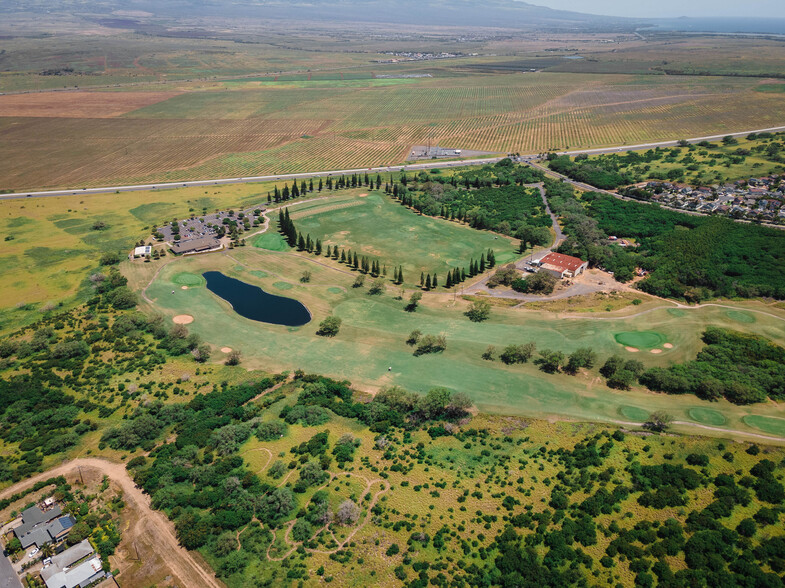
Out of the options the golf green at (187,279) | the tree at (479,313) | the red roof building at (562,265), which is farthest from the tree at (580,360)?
the golf green at (187,279)

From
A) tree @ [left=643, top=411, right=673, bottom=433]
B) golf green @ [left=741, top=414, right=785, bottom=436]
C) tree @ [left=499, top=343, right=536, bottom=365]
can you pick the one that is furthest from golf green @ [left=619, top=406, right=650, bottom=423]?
tree @ [left=499, top=343, right=536, bottom=365]

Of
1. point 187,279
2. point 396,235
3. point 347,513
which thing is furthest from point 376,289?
point 347,513

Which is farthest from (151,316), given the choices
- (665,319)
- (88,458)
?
(665,319)

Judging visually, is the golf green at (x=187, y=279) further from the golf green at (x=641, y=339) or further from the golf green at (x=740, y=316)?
the golf green at (x=740, y=316)

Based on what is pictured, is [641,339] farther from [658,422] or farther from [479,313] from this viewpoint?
[479,313]

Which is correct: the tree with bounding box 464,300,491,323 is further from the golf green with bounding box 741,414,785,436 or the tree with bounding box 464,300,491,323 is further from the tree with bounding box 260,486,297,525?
the tree with bounding box 260,486,297,525

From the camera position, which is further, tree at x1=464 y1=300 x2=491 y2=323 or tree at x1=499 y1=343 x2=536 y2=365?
tree at x1=464 y1=300 x2=491 y2=323

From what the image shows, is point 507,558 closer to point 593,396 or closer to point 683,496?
point 683,496
